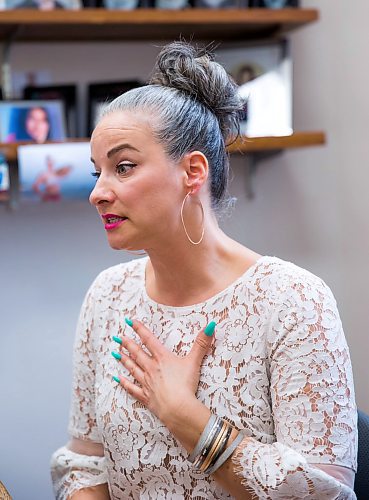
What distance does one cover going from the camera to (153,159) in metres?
1.57

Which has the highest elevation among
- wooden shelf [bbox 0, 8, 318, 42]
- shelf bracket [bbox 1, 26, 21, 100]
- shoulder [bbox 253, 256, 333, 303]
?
wooden shelf [bbox 0, 8, 318, 42]

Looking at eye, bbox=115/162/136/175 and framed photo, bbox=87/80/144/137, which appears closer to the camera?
eye, bbox=115/162/136/175

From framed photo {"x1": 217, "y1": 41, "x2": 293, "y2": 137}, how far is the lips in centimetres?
107

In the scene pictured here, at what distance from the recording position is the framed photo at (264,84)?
2.56 meters

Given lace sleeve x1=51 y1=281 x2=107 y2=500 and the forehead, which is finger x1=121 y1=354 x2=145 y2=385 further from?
the forehead

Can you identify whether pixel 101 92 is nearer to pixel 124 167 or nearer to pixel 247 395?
pixel 124 167

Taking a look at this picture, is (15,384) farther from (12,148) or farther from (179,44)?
(179,44)

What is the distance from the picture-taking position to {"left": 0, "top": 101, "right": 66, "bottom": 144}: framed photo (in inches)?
95.3

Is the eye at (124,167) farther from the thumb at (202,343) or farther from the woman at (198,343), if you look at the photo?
the thumb at (202,343)

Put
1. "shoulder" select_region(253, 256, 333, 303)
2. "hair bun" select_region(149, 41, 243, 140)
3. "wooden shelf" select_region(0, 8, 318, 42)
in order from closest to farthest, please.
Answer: "shoulder" select_region(253, 256, 333, 303) < "hair bun" select_region(149, 41, 243, 140) < "wooden shelf" select_region(0, 8, 318, 42)

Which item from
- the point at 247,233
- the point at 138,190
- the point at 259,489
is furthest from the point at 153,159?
the point at 247,233

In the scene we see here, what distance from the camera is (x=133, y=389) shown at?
1.62 metres

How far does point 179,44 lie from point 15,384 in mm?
1230

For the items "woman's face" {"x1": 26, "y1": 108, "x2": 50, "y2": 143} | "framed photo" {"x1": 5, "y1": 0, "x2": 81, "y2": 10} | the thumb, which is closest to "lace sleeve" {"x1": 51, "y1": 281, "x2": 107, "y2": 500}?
the thumb
